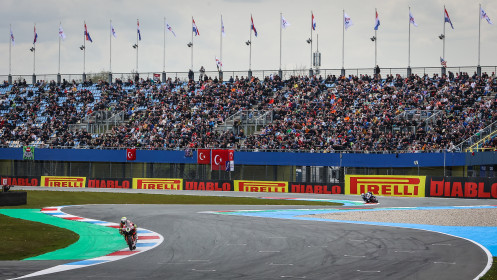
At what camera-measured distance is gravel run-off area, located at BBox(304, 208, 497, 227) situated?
1069 inches

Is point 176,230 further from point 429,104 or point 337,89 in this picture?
point 337,89

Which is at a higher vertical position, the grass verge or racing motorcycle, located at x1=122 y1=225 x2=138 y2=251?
racing motorcycle, located at x1=122 y1=225 x2=138 y2=251

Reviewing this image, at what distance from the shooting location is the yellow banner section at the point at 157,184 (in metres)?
53.8

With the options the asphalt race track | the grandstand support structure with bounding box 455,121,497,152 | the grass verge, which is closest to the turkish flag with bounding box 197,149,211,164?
the grass verge

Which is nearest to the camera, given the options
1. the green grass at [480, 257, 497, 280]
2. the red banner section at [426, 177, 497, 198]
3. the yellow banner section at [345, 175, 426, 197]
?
the green grass at [480, 257, 497, 280]

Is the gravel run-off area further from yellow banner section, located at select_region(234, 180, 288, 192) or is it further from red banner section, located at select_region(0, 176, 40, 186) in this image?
red banner section, located at select_region(0, 176, 40, 186)

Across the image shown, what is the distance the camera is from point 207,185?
52656mm

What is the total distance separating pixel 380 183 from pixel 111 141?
2471 centimetres

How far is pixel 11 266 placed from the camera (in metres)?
15.7

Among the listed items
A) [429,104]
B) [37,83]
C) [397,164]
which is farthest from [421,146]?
[37,83]

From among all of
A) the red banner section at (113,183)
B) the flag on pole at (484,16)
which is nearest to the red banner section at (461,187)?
the flag on pole at (484,16)

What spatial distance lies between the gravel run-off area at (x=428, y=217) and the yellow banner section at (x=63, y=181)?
3157cm

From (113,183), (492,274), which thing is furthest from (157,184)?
(492,274)

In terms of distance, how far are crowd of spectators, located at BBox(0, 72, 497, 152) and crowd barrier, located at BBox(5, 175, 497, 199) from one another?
2.64 meters
